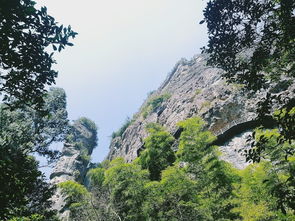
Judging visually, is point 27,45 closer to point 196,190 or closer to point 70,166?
point 196,190

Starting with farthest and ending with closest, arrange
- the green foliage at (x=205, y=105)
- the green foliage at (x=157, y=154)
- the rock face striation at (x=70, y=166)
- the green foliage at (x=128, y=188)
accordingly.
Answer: the rock face striation at (x=70, y=166) → the green foliage at (x=205, y=105) → the green foliage at (x=157, y=154) → the green foliage at (x=128, y=188)

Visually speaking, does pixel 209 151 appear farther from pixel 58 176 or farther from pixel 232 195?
pixel 58 176

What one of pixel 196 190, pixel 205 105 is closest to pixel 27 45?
pixel 196 190

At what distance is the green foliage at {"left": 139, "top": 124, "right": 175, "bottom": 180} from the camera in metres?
25.3

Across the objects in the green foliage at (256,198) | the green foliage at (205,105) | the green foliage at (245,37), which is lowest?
the green foliage at (256,198)

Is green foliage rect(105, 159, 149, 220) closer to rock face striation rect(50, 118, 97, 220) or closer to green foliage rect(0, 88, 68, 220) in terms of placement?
green foliage rect(0, 88, 68, 220)

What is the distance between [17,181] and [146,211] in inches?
545

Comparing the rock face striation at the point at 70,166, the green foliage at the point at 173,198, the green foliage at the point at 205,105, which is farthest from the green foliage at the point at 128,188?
the green foliage at the point at 205,105

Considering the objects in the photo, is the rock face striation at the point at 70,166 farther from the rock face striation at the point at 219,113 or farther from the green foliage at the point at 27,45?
the green foliage at the point at 27,45

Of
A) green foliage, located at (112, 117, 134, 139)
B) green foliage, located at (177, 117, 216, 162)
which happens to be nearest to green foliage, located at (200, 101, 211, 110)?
green foliage, located at (177, 117, 216, 162)

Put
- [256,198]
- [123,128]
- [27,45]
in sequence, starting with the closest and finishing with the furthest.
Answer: [27,45] < [256,198] < [123,128]

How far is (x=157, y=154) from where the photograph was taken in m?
25.6

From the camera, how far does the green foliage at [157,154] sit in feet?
83.1

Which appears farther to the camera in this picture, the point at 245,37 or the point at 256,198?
the point at 256,198
